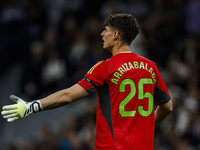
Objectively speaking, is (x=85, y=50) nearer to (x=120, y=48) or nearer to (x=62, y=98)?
(x=120, y=48)

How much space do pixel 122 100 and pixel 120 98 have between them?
1.2 inches

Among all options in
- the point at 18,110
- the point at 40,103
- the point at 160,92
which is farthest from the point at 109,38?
the point at 18,110

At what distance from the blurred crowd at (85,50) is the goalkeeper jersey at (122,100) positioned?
4.14m

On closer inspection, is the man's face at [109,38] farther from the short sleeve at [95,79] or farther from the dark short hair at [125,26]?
the short sleeve at [95,79]

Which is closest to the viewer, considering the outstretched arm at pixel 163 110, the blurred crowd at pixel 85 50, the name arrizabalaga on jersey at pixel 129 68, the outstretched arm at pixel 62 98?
the outstretched arm at pixel 62 98

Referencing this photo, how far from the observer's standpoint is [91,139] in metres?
8.13

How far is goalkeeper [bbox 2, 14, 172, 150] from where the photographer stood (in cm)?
380

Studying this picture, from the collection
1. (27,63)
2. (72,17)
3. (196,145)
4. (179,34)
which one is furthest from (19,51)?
(196,145)

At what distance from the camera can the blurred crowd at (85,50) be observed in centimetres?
838

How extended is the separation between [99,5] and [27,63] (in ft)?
10.6

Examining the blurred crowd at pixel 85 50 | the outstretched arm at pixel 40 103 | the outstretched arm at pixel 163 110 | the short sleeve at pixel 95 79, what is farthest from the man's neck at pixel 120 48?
the blurred crowd at pixel 85 50

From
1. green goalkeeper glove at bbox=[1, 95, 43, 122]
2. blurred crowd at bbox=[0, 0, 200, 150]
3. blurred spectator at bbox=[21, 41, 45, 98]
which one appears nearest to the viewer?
green goalkeeper glove at bbox=[1, 95, 43, 122]

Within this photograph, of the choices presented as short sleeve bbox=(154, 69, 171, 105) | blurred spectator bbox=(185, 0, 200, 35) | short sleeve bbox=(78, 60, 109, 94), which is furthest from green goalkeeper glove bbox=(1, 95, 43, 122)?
blurred spectator bbox=(185, 0, 200, 35)

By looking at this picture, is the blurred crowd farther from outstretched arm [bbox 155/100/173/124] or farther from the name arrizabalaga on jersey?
the name arrizabalaga on jersey
